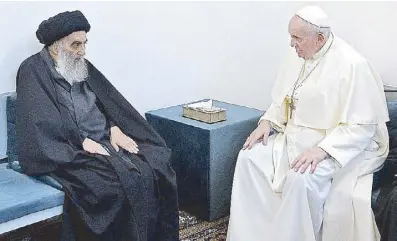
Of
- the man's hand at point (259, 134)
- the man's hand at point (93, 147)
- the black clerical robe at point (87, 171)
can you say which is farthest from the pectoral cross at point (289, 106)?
the man's hand at point (93, 147)

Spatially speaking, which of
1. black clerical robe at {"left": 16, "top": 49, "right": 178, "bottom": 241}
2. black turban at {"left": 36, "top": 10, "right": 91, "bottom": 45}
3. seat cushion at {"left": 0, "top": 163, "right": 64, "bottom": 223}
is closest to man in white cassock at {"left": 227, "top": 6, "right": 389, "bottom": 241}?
black clerical robe at {"left": 16, "top": 49, "right": 178, "bottom": 241}

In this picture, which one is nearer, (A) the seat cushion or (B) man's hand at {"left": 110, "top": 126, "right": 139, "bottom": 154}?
(A) the seat cushion

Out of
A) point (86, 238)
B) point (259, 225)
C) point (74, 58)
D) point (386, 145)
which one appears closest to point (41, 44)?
point (74, 58)

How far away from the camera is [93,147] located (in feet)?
10.8

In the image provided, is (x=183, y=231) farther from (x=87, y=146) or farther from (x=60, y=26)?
(x=60, y=26)

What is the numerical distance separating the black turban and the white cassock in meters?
1.19

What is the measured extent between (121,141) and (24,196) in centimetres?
72

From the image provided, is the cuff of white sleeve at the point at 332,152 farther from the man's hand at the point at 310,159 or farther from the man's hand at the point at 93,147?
the man's hand at the point at 93,147

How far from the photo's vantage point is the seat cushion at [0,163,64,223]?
2857mm

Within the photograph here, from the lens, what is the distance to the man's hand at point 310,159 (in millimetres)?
3180

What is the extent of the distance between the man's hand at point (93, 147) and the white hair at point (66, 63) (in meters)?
0.35

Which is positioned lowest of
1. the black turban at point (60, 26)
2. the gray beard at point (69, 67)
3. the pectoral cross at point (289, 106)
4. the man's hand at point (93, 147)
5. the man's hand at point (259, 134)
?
the man's hand at point (259, 134)

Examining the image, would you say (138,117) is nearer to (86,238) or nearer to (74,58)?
(74,58)

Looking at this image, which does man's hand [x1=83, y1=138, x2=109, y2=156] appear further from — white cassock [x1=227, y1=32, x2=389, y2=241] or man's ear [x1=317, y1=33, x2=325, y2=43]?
man's ear [x1=317, y1=33, x2=325, y2=43]
